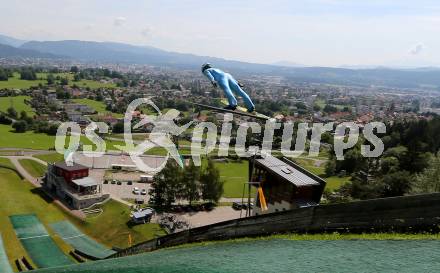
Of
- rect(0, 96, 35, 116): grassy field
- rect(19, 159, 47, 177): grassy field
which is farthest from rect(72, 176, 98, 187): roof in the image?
rect(0, 96, 35, 116): grassy field

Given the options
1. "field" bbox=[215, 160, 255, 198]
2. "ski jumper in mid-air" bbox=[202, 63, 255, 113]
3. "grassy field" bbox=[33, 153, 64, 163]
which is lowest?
"grassy field" bbox=[33, 153, 64, 163]

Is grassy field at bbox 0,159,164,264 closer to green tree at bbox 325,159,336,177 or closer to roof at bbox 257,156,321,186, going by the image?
roof at bbox 257,156,321,186

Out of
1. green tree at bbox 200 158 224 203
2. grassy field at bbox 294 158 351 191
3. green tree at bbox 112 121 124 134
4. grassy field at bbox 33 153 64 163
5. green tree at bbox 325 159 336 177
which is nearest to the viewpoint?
green tree at bbox 200 158 224 203

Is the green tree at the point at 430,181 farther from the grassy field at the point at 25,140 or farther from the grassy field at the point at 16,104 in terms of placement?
the grassy field at the point at 16,104

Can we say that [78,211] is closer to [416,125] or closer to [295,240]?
[295,240]

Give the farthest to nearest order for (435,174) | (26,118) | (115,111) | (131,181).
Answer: (115,111) < (26,118) < (131,181) < (435,174)

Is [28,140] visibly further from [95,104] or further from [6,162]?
A: [95,104]

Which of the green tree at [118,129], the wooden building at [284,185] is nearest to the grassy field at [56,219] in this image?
the wooden building at [284,185]

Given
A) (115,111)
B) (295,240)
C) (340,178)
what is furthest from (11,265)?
(115,111)
